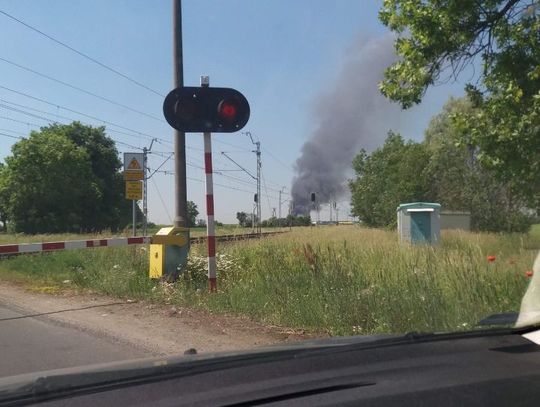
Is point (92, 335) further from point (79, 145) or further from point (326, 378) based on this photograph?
point (79, 145)

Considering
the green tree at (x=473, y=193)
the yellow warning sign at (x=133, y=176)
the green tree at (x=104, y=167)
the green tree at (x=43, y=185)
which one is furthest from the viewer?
the green tree at (x=104, y=167)

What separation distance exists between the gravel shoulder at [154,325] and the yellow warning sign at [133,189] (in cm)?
487

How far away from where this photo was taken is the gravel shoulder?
7.35 m

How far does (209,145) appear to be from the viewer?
10398mm

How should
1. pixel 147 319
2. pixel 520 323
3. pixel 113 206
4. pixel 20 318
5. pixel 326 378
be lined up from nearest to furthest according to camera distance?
pixel 326 378 → pixel 520 323 → pixel 147 319 → pixel 20 318 → pixel 113 206

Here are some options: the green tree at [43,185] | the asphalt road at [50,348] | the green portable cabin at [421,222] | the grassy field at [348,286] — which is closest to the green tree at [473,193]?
the green portable cabin at [421,222]

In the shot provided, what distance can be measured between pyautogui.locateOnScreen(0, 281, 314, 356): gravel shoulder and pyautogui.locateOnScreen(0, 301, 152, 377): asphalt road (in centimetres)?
18

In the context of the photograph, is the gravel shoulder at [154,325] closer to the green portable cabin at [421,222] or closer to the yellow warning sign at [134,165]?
the yellow warning sign at [134,165]

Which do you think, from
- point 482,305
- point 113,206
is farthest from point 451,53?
point 113,206

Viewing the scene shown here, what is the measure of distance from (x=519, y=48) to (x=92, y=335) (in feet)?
27.0

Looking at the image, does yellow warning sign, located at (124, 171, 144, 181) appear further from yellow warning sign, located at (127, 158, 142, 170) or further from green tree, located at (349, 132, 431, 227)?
green tree, located at (349, 132, 431, 227)

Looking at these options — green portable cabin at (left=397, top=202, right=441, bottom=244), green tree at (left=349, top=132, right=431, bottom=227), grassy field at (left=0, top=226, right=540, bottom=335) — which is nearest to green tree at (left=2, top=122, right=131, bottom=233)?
green tree at (left=349, top=132, right=431, bottom=227)

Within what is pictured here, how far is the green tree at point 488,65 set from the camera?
33.9ft

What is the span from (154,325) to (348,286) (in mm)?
2758
